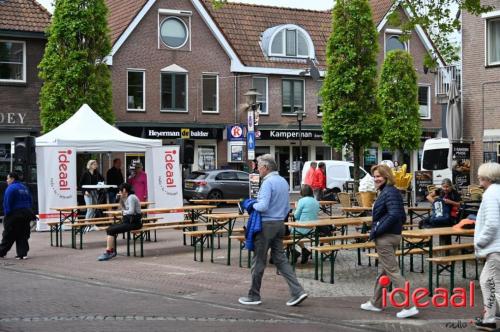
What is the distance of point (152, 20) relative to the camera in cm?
3806

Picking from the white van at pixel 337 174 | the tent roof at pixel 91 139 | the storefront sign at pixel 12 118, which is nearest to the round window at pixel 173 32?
the storefront sign at pixel 12 118

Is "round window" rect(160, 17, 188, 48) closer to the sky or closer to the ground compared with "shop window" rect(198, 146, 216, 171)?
closer to the sky

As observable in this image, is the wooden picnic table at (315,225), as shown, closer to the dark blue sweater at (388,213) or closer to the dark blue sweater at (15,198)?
the dark blue sweater at (388,213)

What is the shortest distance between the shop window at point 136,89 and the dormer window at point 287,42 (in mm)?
7265

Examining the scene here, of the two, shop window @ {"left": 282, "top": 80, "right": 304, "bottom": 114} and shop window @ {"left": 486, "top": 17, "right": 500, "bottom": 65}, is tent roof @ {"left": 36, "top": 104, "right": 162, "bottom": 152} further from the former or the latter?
shop window @ {"left": 282, "top": 80, "right": 304, "bottom": 114}

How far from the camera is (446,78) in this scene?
87.4ft

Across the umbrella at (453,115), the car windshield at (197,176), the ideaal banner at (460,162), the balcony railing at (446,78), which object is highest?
the balcony railing at (446,78)

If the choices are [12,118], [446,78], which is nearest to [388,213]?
[446,78]

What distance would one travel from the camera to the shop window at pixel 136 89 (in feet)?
124

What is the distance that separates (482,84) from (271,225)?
15.5 m

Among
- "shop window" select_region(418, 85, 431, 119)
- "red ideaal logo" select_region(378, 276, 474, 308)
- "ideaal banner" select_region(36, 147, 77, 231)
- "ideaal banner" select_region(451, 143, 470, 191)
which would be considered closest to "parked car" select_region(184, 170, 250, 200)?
"ideaal banner" select_region(451, 143, 470, 191)

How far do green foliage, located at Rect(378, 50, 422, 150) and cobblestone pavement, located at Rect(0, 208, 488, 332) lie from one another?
2711cm

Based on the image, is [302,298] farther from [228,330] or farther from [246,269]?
[246,269]

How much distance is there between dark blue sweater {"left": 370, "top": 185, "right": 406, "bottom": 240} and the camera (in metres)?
9.77
